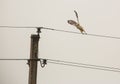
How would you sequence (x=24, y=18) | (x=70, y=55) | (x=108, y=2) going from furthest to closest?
(x=24, y=18) → (x=70, y=55) → (x=108, y=2)

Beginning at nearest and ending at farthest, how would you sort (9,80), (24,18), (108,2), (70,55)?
(108,2), (70,55), (24,18), (9,80)

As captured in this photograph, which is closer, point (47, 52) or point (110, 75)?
point (110, 75)

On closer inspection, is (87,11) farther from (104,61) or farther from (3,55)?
(3,55)

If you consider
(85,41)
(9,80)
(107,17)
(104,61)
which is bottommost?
(9,80)

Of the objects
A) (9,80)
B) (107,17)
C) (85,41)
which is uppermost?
(107,17)

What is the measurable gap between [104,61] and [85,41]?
7.1 inches

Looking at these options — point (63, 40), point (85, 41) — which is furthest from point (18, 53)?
point (85, 41)

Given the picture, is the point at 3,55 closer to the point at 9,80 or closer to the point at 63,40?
the point at 9,80

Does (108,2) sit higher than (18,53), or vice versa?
(108,2)

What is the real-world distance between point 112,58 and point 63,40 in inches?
13.9

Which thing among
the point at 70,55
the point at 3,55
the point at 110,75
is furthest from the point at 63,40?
the point at 3,55

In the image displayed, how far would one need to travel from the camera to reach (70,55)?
1942 mm

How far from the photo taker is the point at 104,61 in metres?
1.84

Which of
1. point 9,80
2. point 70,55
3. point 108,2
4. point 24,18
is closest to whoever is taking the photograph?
point 108,2
